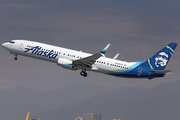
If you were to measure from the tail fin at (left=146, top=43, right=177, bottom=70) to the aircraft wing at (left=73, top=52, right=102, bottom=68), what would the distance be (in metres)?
14.2

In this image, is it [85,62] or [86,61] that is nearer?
[86,61]

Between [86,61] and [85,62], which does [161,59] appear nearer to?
[86,61]

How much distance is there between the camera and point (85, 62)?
6806 cm

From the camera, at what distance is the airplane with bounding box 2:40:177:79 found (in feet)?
222

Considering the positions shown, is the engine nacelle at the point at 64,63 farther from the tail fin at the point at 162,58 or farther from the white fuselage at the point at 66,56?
the tail fin at the point at 162,58

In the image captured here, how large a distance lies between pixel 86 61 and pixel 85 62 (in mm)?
464

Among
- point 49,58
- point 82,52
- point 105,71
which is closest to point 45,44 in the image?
point 49,58

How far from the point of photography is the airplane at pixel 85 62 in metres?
67.8

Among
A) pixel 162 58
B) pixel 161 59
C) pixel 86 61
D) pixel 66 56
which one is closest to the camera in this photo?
pixel 86 61

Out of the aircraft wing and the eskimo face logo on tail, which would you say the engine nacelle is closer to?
the aircraft wing

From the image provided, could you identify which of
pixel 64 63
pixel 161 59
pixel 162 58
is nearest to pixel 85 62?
pixel 64 63

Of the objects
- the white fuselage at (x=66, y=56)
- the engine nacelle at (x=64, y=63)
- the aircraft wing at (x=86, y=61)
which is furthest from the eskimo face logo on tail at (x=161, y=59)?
the engine nacelle at (x=64, y=63)

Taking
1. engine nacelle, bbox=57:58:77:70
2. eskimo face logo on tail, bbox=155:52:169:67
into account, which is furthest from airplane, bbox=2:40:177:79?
eskimo face logo on tail, bbox=155:52:169:67

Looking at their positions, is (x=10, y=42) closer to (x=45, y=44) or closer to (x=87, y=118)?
(x=45, y=44)
